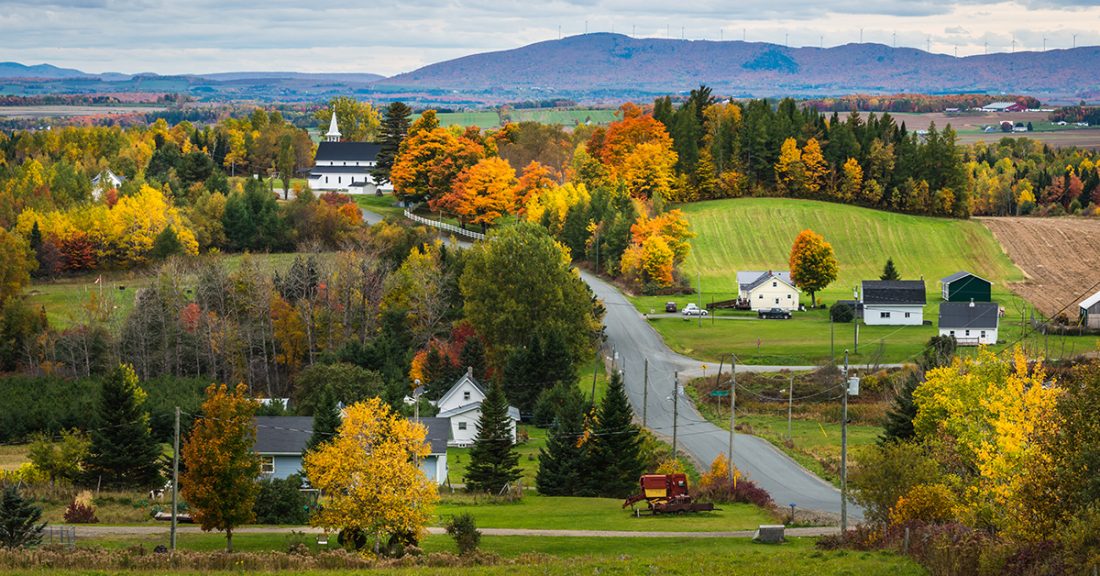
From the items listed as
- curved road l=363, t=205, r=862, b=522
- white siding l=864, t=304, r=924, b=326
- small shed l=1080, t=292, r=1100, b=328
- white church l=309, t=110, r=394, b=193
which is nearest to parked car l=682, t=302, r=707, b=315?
curved road l=363, t=205, r=862, b=522

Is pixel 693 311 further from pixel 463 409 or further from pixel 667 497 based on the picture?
pixel 667 497

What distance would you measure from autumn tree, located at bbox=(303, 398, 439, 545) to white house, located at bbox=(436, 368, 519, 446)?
28.0 m

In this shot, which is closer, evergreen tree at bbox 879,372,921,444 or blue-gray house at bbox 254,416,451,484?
evergreen tree at bbox 879,372,921,444

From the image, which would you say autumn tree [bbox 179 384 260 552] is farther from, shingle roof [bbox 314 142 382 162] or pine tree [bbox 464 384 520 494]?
shingle roof [bbox 314 142 382 162]

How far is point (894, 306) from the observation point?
86375mm

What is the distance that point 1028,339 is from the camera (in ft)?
257

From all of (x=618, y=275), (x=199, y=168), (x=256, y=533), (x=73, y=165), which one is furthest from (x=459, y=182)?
(x=256, y=533)

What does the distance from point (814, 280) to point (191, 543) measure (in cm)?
6138

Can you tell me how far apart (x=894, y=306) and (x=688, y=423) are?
88.6 ft

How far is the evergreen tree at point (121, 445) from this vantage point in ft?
171

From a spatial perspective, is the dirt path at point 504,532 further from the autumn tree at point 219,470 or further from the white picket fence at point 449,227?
the white picket fence at point 449,227

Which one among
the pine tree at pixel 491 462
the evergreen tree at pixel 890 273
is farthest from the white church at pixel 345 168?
the pine tree at pixel 491 462

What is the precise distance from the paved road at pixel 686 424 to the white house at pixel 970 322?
16.1 m

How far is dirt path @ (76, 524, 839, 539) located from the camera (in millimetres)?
39812
